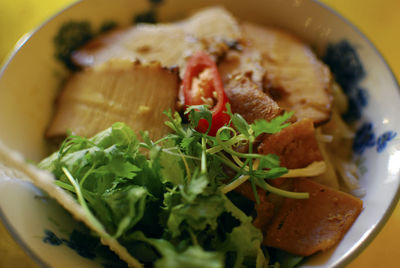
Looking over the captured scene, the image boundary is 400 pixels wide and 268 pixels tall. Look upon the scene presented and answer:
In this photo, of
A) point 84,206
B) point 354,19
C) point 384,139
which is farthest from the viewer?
point 354,19

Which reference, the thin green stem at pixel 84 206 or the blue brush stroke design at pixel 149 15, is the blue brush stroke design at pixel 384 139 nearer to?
the thin green stem at pixel 84 206

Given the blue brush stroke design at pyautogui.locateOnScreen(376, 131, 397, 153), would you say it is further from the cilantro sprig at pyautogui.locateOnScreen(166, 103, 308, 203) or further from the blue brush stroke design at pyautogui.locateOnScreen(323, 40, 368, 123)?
the cilantro sprig at pyautogui.locateOnScreen(166, 103, 308, 203)

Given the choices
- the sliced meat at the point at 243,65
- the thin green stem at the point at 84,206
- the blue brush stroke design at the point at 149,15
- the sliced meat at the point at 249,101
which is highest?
the blue brush stroke design at the point at 149,15

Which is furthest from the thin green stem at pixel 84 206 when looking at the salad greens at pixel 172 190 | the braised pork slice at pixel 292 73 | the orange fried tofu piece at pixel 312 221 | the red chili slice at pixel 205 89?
the braised pork slice at pixel 292 73

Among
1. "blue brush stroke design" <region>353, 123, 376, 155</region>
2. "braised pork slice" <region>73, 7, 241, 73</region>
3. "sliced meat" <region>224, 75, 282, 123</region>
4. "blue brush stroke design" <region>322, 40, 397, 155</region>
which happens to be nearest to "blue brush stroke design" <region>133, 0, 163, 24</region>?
"braised pork slice" <region>73, 7, 241, 73</region>

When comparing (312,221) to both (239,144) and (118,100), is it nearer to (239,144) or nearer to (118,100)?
(239,144)

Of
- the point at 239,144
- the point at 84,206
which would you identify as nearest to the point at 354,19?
the point at 239,144
